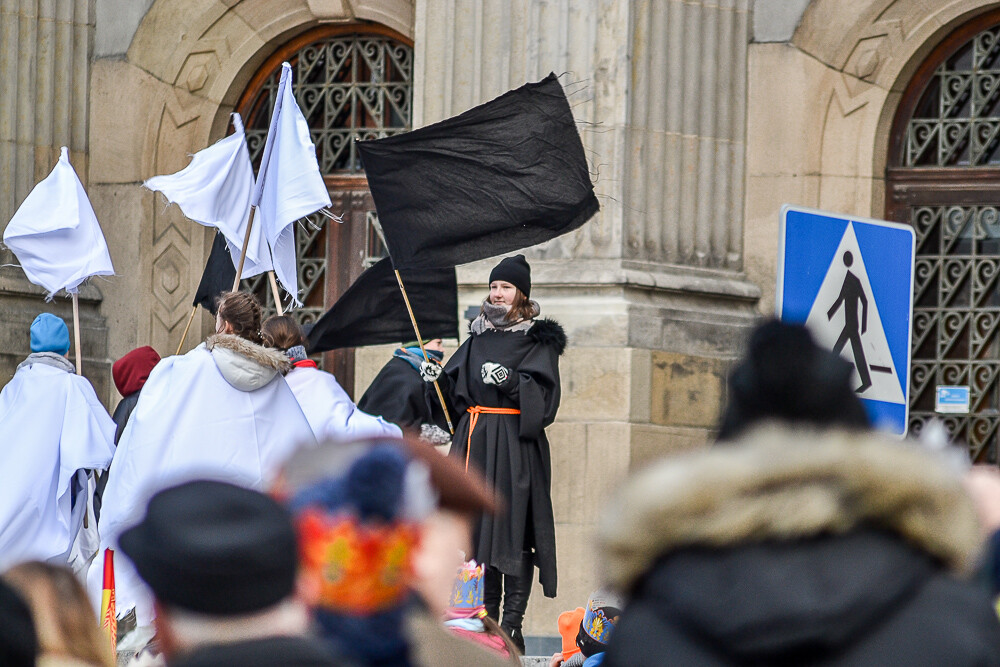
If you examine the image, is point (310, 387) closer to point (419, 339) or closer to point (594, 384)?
point (419, 339)

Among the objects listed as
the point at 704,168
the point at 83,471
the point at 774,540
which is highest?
the point at 704,168

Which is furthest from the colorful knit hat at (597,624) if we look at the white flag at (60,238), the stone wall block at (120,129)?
the stone wall block at (120,129)

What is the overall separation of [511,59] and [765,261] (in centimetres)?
200

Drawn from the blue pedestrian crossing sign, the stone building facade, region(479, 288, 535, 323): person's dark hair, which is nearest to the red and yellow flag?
region(479, 288, 535, 323): person's dark hair

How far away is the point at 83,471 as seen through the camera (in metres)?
9.41

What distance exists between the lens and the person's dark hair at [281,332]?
28.1 feet

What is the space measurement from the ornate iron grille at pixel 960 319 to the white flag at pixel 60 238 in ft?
16.5

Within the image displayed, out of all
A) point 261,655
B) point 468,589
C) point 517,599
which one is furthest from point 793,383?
point 517,599

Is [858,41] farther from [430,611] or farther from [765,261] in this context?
[430,611]

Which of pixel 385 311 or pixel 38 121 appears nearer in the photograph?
pixel 385 311

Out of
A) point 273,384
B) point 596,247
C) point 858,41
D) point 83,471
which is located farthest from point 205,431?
point 858,41

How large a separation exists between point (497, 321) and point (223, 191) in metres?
2.11

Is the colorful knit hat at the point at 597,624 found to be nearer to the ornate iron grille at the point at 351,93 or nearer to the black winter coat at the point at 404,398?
the black winter coat at the point at 404,398

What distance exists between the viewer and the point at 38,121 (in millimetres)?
12164
